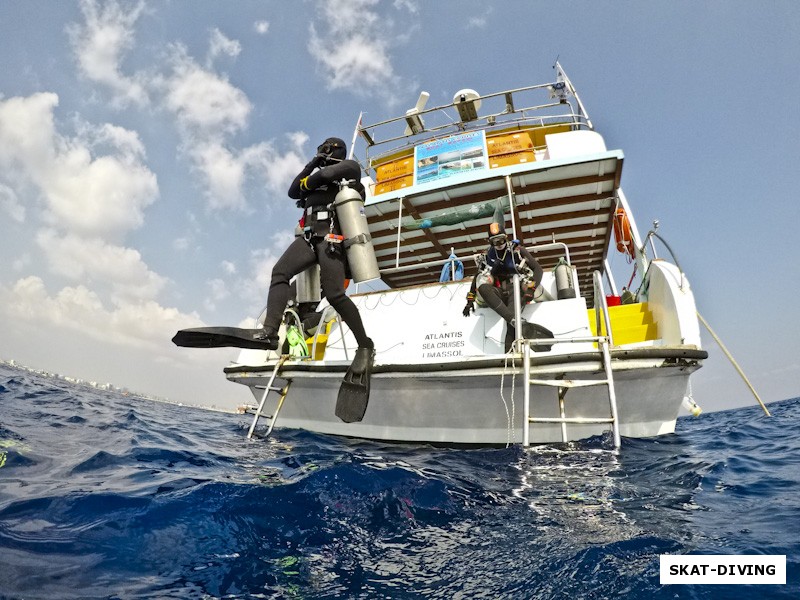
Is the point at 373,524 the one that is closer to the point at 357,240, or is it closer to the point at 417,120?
the point at 357,240

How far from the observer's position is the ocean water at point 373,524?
1.33 metres

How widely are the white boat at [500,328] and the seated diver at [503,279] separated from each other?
0.19 meters

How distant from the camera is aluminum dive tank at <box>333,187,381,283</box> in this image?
3633mm

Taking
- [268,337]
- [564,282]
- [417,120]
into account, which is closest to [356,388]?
[268,337]

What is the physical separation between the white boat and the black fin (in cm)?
106

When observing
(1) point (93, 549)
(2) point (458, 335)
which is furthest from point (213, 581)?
(2) point (458, 335)

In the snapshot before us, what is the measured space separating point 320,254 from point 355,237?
36cm

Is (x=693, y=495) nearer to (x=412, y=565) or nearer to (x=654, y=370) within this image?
(x=654, y=370)

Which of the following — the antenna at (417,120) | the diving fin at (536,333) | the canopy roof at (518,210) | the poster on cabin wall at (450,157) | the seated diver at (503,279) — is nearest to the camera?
the diving fin at (536,333)

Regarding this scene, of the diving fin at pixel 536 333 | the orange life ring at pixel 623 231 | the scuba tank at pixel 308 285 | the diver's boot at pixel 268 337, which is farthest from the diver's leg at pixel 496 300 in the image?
the orange life ring at pixel 623 231

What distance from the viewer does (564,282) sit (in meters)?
4.83

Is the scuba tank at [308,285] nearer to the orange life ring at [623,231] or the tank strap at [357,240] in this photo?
the tank strap at [357,240]

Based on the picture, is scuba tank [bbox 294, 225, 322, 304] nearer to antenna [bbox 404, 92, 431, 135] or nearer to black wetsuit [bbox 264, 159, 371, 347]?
black wetsuit [bbox 264, 159, 371, 347]

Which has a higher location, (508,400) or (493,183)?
(493,183)
